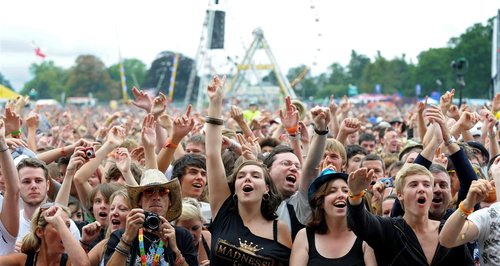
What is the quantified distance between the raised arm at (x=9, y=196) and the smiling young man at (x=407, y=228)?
2.51 metres

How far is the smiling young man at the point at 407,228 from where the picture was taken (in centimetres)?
516

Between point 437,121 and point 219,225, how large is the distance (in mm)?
1904

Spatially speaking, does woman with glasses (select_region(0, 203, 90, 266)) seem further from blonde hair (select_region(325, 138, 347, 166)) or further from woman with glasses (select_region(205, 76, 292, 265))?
blonde hair (select_region(325, 138, 347, 166))

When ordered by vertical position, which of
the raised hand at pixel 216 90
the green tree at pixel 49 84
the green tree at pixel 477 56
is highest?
the raised hand at pixel 216 90

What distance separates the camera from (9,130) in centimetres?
838

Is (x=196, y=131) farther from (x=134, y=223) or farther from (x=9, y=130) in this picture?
(x=134, y=223)

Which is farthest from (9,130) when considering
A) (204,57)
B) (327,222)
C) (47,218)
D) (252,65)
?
(252,65)

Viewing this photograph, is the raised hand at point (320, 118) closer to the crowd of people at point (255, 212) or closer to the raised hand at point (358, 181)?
the crowd of people at point (255, 212)

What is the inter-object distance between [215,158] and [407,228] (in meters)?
1.34

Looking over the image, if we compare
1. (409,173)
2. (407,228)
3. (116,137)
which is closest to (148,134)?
(116,137)

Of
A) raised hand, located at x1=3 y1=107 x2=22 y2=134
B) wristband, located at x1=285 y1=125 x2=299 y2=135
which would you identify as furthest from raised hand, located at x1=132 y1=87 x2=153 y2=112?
wristband, located at x1=285 y1=125 x2=299 y2=135

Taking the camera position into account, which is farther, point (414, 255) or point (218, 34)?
point (218, 34)

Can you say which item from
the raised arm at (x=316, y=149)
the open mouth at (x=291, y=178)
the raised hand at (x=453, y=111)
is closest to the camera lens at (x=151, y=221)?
the raised arm at (x=316, y=149)

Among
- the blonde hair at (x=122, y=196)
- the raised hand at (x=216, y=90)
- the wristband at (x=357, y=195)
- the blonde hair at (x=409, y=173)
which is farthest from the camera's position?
the raised hand at (x=216, y=90)
